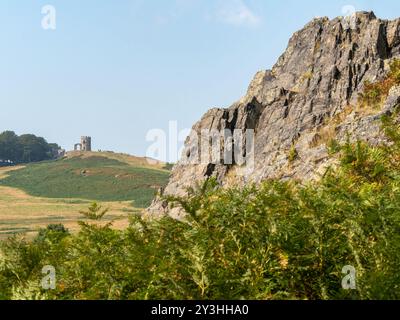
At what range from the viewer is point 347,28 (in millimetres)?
48375

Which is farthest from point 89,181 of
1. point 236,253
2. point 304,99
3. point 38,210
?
point 236,253

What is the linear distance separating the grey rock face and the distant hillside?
82.2 meters

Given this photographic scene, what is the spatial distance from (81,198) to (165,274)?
144m

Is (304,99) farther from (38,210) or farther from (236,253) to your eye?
(38,210)

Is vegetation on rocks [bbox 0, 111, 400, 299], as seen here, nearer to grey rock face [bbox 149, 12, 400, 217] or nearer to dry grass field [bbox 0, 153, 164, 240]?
grey rock face [bbox 149, 12, 400, 217]

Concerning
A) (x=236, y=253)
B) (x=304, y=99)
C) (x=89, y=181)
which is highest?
(x=89, y=181)

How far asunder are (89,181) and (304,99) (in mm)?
127733

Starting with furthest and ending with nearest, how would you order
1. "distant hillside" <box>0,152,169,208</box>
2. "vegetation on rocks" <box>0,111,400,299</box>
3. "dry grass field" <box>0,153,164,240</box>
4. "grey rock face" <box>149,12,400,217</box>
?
"distant hillside" <box>0,152,169,208</box>
"dry grass field" <box>0,153,164,240</box>
"grey rock face" <box>149,12,400,217</box>
"vegetation on rocks" <box>0,111,400,299</box>

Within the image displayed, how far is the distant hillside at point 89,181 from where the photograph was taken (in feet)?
492

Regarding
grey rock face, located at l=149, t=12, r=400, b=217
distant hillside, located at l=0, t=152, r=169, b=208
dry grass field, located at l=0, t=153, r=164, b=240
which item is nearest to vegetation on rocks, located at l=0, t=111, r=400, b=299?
grey rock face, located at l=149, t=12, r=400, b=217

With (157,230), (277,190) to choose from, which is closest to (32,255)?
(157,230)

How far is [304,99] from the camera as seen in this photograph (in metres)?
43.8

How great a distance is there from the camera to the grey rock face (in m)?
37.8

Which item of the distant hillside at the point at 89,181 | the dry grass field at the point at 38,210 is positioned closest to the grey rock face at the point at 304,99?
the dry grass field at the point at 38,210
